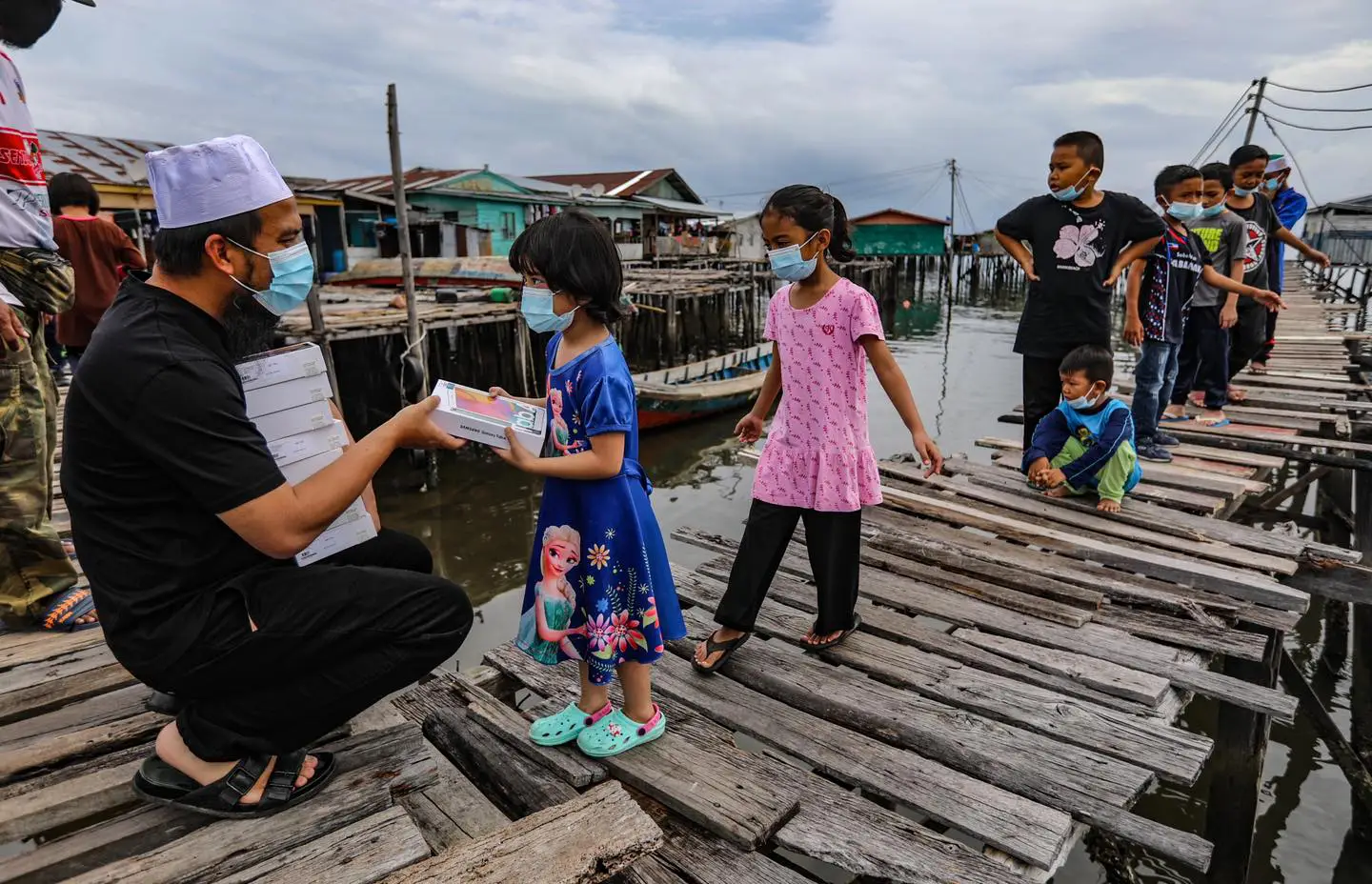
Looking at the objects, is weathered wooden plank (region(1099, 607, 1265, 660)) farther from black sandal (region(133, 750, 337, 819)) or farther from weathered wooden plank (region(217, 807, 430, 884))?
black sandal (region(133, 750, 337, 819))

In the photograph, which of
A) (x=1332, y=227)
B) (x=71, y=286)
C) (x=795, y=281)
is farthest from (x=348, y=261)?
(x=1332, y=227)

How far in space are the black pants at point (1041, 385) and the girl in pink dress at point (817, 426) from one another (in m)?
2.17

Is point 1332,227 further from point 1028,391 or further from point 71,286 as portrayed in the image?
point 71,286

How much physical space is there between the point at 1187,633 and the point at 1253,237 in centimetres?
484

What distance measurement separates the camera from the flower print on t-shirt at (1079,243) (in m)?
4.34

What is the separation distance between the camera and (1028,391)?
16.1 ft

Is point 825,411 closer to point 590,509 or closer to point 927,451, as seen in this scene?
point 927,451

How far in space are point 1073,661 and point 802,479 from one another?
4.46ft

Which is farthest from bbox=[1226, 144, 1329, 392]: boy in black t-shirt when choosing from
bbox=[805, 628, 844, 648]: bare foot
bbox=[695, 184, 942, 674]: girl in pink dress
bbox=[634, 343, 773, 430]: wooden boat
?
bbox=[634, 343, 773, 430]: wooden boat

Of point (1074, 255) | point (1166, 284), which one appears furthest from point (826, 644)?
point (1166, 284)

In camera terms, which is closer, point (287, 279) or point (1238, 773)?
point (287, 279)

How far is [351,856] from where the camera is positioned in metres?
1.79

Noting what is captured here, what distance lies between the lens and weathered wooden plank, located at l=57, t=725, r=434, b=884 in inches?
68.1

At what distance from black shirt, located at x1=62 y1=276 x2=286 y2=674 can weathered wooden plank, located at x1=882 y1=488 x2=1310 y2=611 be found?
3.90m
